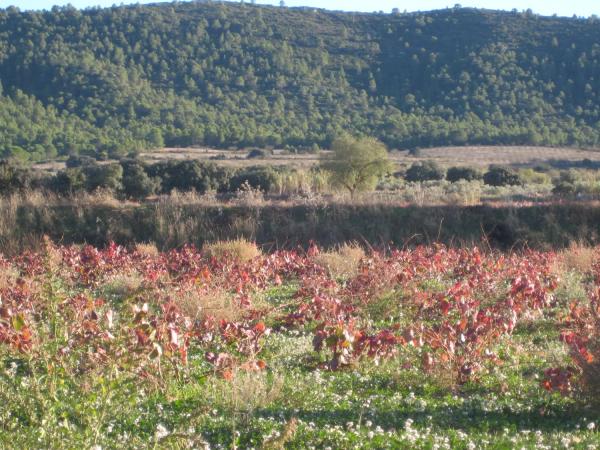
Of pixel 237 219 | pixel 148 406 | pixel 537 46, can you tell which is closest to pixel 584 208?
pixel 237 219

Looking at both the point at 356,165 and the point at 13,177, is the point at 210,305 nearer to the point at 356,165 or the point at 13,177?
the point at 13,177

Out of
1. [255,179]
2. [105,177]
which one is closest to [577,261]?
[255,179]

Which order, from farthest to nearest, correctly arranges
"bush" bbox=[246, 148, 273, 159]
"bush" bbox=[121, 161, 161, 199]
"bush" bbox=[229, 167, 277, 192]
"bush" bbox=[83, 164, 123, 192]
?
1. "bush" bbox=[246, 148, 273, 159]
2. "bush" bbox=[229, 167, 277, 192]
3. "bush" bbox=[121, 161, 161, 199]
4. "bush" bbox=[83, 164, 123, 192]

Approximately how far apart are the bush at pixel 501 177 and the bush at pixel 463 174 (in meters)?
0.59

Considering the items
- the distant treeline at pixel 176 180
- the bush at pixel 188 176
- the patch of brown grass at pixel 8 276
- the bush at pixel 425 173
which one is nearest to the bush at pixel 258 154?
the bush at pixel 425 173

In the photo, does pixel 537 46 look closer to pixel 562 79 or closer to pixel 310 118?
pixel 562 79

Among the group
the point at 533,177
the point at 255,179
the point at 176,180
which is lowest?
the point at 533,177

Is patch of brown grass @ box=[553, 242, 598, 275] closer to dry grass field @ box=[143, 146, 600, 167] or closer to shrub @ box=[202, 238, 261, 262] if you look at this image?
shrub @ box=[202, 238, 261, 262]

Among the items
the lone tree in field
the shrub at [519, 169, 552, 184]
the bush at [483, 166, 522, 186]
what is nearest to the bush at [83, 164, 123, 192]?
the lone tree in field

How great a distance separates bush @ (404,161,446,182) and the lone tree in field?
713 centimetres

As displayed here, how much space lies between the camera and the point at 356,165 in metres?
35.1

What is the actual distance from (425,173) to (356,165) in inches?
330

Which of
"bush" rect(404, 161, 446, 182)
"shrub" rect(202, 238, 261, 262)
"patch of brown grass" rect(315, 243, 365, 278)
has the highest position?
"patch of brown grass" rect(315, 243, 365, 278)

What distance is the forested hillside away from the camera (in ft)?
202
